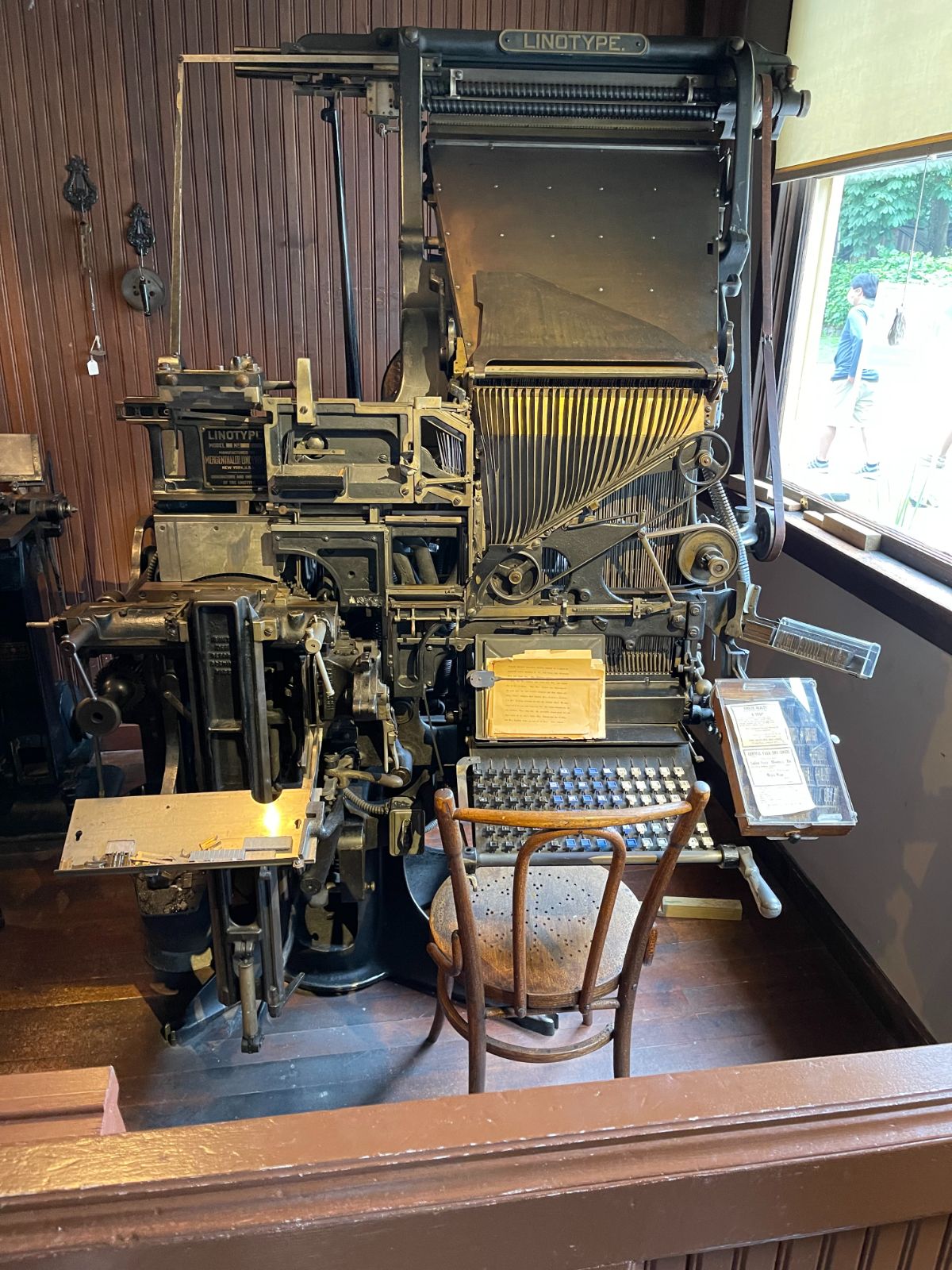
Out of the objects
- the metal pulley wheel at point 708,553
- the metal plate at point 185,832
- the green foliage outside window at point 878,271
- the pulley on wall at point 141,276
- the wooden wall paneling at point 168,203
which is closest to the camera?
the metal plate at point 185,832

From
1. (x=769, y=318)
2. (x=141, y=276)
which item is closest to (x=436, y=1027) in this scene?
(x=769, y=318)

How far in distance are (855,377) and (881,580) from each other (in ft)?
2.42

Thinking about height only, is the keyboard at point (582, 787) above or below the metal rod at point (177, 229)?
below

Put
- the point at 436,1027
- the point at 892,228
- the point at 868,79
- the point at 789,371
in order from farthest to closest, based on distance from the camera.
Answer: the point at 789,371
the point at 892,228
the point at 868,79
the point at 436,1027

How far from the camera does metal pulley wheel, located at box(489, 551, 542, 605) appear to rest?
1991 millimetres

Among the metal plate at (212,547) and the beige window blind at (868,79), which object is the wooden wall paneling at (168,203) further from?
the metal plate at (212,547)

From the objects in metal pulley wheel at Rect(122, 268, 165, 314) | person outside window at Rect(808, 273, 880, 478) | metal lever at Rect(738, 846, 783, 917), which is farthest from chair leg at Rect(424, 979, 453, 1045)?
metal pulley wheel at Rect(122, 268, 165, 314)

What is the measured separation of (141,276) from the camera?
3.03 metres

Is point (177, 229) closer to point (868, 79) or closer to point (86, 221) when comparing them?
point (86, 221)

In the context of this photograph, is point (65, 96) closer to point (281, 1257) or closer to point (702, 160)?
point (702, 160)

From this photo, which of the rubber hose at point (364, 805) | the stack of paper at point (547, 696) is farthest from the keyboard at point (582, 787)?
the rubber hose at point (364, 805)

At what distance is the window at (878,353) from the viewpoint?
2.22 m

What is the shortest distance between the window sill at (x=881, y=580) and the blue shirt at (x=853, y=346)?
1.48 ft

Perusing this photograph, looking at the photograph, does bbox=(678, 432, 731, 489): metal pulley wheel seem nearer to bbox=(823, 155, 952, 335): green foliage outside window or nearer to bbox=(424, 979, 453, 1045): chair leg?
bbox=(823, 155, 952, 335): green foliage outside window
